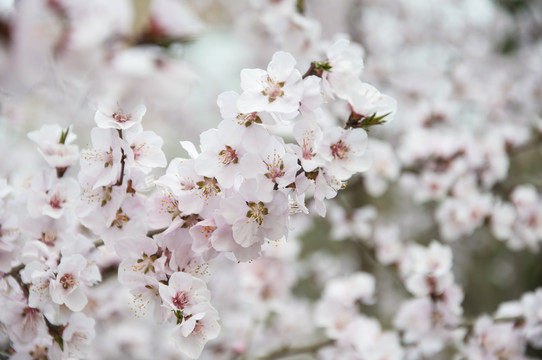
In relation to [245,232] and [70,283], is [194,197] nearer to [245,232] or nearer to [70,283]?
[245,232]

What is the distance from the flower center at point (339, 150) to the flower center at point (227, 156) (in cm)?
16

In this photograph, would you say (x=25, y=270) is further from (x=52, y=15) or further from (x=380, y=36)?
(x=380, y=36)

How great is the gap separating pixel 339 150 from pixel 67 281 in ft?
1.67

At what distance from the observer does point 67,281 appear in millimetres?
765

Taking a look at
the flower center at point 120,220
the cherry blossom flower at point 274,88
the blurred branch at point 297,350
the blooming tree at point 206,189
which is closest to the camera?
the blooming tree at point 206,189

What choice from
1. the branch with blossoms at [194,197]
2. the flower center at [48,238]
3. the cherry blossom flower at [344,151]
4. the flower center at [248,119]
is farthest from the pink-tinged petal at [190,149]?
the flower center at [48,238]

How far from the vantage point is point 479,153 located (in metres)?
1.51

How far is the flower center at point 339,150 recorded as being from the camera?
732mm

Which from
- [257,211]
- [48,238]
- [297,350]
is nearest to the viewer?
[257,211]

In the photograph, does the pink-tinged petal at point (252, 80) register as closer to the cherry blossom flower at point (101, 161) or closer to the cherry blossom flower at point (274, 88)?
the cherry blossom flower at point (274, 88)

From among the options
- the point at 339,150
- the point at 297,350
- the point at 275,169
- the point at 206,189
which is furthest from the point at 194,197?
the point at 297,350

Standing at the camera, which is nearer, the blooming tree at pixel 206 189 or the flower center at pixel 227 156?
the blooming tree at pixel 206 189

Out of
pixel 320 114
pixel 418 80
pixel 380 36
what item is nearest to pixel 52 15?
pixel 320 114

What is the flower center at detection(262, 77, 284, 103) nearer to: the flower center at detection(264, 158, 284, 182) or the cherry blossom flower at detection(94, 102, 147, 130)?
the flower center at detection(264, 158, 284, 182)
